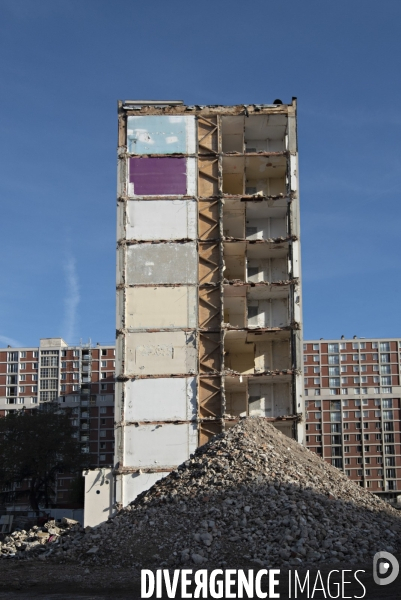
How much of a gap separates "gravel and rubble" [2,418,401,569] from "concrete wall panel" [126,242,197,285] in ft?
53.2

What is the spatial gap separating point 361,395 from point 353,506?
113 meters

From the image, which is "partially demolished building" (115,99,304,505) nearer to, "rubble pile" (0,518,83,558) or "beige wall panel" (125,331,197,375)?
"beige wall panel" (125,331,197,375)

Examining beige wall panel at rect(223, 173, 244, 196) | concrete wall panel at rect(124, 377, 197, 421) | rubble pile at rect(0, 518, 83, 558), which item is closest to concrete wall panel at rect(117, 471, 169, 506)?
concrete wall panel at rect(124, 377, 197, 421)

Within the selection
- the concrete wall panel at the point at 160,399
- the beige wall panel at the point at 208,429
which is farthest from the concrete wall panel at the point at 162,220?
the beige wall panel at the point at 208,429

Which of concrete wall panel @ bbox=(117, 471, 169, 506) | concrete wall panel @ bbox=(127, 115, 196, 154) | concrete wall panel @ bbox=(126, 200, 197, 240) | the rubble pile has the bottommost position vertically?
the rubble pile

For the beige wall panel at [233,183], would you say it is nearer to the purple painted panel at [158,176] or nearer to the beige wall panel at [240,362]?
the purple painted panel at [158,176]

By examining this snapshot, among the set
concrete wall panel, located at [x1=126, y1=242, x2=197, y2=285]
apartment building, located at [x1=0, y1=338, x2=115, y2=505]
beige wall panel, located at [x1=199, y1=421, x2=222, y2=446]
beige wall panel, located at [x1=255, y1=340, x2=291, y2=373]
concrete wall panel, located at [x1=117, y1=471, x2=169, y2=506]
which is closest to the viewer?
concrete wall panel, located at [x1=117, y1=471, x2=169, y2=506]

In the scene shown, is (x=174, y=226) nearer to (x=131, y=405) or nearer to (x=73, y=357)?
(x=131, y=405)

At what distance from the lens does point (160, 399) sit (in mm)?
37938

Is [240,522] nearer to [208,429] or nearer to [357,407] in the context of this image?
[208,429]

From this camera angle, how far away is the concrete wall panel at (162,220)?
40156mm

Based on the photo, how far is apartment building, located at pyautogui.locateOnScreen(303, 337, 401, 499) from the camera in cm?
12406

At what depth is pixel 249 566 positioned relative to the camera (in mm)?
16719

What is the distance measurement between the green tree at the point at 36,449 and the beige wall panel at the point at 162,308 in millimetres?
32927
